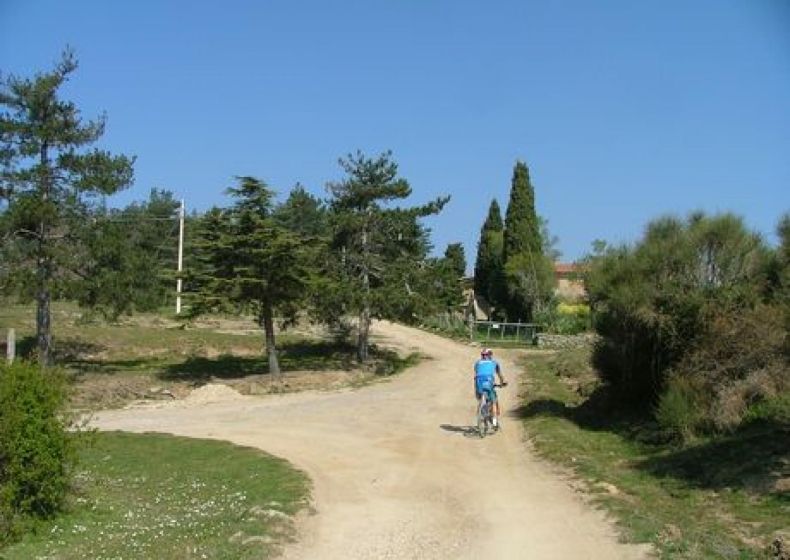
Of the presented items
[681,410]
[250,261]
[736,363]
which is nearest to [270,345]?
[250,261]

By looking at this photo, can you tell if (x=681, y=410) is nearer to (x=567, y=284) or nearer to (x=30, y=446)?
(x=30, y=446)

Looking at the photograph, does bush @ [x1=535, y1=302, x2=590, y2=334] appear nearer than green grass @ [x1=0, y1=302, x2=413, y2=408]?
No

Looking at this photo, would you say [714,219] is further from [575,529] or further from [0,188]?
[0,188]

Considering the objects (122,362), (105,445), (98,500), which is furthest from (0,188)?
(98,500)

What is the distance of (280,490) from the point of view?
41.9 feet

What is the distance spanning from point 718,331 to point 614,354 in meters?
4.08

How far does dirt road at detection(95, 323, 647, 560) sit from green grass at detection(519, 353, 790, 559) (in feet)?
1.73

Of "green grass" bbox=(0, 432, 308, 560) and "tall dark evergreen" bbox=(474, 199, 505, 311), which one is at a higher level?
"tall dark evergreen" bbox=(474, 199, 505, 311)

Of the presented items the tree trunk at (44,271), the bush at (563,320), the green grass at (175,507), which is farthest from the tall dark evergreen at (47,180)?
the bush at (563,320)

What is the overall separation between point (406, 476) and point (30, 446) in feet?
19.3

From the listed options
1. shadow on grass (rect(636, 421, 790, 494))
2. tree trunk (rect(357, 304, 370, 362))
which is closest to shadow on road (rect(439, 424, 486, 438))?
shadow on grass (rect(636, 421, 790, 494))

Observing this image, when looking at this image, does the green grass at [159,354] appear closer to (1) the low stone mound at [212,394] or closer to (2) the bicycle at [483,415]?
(1) the low stone mound at [212,394]

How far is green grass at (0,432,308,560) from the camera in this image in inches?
389

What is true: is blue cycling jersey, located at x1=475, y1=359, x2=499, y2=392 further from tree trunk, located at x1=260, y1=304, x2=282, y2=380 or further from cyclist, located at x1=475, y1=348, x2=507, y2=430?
tree trunk, located at x1=260, y1=304, x2=282, y2=380
